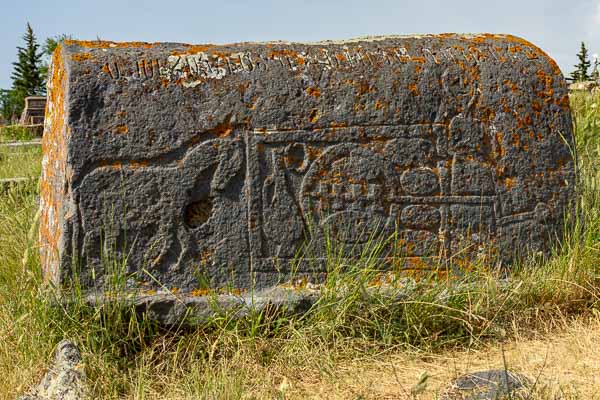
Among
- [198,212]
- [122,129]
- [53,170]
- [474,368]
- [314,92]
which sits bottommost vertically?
[474,368]

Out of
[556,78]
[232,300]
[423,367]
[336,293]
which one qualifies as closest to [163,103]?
[232,300]

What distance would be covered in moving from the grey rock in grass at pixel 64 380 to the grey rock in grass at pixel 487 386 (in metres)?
1.34

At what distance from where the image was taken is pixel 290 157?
350cm

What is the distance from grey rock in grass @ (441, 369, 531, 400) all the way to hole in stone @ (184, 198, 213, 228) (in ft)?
4.26

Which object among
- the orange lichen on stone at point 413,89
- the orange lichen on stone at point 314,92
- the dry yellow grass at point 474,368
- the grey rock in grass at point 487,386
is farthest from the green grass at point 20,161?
the grey rock in grass at point 487,386

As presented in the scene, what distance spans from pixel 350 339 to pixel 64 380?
1.17 metres

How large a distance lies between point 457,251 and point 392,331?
546mm

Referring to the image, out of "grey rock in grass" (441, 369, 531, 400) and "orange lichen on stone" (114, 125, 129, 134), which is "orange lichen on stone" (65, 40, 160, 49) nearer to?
"orange lichen on stone" (114, 125, 129, 134)

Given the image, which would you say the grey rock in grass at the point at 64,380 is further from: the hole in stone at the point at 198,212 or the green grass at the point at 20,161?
the green grass at the point at 20,161

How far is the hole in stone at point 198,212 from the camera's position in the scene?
11.3 ft

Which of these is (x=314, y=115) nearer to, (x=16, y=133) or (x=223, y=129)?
(x=223, y=129)

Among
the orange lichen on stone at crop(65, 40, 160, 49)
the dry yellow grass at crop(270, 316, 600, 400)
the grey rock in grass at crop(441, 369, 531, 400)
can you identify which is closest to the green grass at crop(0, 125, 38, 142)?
the orange lichen on stone at crop(65, 40, 160, 49)

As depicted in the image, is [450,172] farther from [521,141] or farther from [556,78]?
[556,78]

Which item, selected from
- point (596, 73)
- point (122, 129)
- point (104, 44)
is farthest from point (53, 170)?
point (596, 73)
